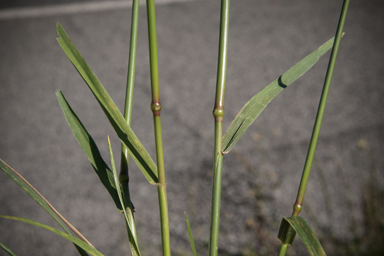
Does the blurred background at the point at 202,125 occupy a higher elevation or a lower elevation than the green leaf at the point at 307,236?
higher

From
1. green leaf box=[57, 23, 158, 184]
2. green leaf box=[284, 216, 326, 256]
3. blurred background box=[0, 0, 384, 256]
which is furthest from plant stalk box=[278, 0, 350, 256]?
blurred background box=[0, 0, 384, 256]

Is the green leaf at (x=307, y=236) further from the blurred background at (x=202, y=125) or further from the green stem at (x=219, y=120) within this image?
the blurred background at (x=202, y=125)

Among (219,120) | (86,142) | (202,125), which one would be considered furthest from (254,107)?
(202,125)

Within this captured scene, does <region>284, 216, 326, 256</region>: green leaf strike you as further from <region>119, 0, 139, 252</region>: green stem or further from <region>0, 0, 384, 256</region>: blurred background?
<region>0, 0, 384, 256</region>: blurred background

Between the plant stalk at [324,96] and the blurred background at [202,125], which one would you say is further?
the blurred background at [202,125]

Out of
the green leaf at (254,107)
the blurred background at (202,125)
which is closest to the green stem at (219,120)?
the green leaf at (254,107)

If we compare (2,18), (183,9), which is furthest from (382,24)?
(2,18)
